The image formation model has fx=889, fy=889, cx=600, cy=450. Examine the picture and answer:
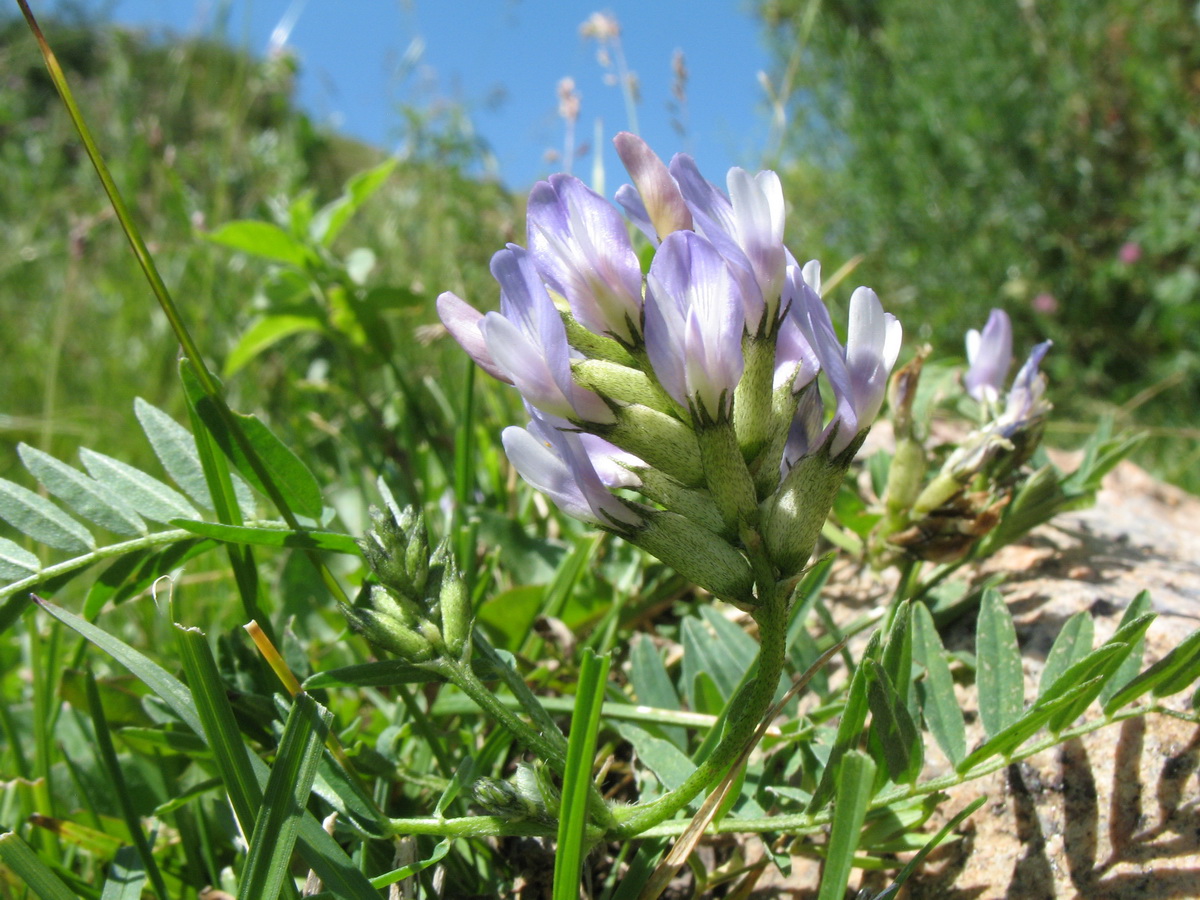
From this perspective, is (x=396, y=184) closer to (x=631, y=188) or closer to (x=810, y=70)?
(x=810, y=70)

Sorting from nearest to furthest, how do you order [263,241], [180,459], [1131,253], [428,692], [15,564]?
1. [15,564]
2. [180,459]
3. [428,692]
4. [263,241]
5. [1131,253]

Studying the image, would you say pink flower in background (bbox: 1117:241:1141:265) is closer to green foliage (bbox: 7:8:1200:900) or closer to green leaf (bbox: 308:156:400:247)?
green foliage (bbox: 7:8:1200:900)

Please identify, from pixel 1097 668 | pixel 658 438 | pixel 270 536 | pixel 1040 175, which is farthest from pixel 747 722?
pixel 1040 175

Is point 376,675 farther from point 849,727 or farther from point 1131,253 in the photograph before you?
point 1131,253

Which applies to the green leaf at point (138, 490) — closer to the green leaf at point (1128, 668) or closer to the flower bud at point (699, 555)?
the flower bud at point (699, 555)

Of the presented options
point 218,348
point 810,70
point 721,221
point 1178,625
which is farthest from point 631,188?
point 810,70

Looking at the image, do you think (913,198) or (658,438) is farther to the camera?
(913,198)

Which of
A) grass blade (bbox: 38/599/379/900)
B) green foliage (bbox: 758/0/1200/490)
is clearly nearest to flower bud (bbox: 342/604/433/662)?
grass blade (bbox: 38/599/379/900)

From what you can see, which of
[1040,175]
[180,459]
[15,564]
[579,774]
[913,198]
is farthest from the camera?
[913,198]
